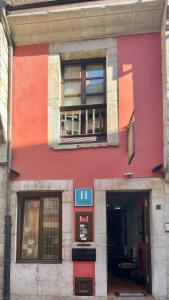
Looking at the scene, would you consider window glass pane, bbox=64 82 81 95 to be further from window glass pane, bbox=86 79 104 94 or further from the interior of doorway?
the interior of doorway

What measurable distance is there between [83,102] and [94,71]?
0.84 metres

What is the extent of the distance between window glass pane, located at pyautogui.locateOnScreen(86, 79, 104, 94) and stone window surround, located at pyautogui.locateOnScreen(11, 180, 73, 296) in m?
2.31

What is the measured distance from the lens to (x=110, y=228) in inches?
681

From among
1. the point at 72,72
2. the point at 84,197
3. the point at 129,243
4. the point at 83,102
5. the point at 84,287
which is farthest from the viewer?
the point at 129,243

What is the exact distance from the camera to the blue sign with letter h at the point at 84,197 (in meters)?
9.25

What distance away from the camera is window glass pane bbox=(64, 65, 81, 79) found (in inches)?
407

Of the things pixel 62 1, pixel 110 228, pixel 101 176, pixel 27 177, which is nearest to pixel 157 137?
pixel 101 176

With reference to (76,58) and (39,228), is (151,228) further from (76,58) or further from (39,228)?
(76,58)

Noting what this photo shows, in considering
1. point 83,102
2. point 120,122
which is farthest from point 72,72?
point 120,122

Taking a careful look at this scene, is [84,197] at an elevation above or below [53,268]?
above

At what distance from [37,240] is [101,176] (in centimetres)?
204

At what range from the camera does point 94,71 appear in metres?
10.3

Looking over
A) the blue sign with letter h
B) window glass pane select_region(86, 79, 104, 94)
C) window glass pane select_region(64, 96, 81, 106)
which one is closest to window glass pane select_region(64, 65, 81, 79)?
window glass pane select_region(86, 79, 104, 94)

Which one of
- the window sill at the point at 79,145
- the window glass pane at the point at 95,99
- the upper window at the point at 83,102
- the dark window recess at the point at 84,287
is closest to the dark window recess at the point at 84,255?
the dark window recess at the point at 84,287
